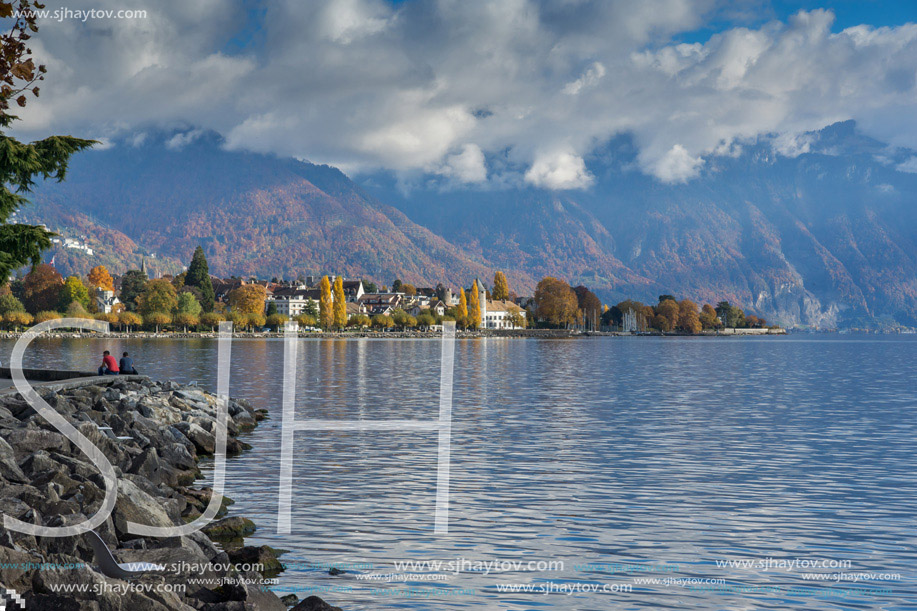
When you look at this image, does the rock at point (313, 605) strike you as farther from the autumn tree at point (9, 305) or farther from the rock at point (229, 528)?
the autumn tree at point (9, 305)

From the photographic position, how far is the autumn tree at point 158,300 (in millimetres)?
184125

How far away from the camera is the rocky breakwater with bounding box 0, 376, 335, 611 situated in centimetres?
902

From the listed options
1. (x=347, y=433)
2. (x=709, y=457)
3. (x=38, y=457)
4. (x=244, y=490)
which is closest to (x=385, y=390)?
(x=347, y=433)

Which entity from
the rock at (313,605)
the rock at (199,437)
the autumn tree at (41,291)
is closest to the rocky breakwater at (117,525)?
the rock at (313,605)

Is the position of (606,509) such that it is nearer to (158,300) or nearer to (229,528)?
(229,528)

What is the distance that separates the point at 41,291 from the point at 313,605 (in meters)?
195

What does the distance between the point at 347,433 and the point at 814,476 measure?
50.2ft

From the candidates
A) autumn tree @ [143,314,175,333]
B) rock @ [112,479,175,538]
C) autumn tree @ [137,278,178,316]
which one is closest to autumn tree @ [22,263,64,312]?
autumn tree @ [137,278,178,316]

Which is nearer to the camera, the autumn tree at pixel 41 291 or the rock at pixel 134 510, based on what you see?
the rock at pixel 134 510

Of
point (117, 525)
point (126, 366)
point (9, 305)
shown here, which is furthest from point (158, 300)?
point (117, 525)

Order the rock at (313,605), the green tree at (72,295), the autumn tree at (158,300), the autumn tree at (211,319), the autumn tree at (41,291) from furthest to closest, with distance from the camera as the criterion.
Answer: the autumn tree at (211,319) < the autumn tree at (41,291) < the autumn tree at (158,300) < the green tree at (72,295) < the rock at (313,605)

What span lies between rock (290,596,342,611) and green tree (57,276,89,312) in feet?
594

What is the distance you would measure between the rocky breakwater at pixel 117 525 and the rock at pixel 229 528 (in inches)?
0.7

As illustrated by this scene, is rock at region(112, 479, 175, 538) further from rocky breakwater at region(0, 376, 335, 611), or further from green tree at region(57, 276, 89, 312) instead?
green tree at region(57, 276, 89, 312)
